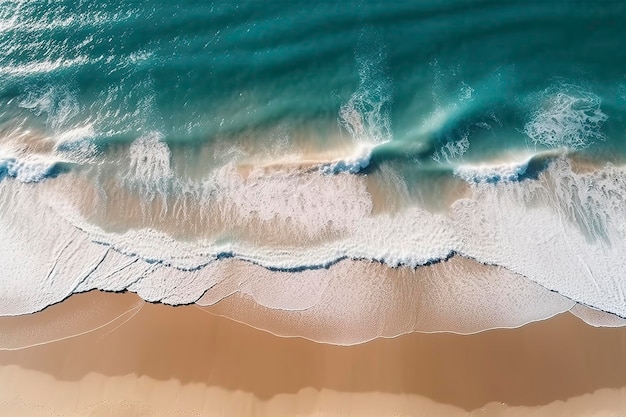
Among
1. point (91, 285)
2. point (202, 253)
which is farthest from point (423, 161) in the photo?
point (91, 285)

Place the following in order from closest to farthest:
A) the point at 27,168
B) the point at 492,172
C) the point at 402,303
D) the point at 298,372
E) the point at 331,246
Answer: the point at 298,372 → the point at 402,303 → the point at 331,246 → the point at 492,172 → the point at 27,168

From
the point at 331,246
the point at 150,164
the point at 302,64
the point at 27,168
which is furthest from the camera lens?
the point at 302,64

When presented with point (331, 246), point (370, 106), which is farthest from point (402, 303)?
point (370, 106)

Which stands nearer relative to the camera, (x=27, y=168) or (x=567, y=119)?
(x=27, y=168)

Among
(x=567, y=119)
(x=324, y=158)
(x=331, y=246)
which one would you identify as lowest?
(x=331, y=246)

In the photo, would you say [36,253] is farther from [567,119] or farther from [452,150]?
[567,119]

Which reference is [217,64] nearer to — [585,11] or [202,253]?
[202,253]
